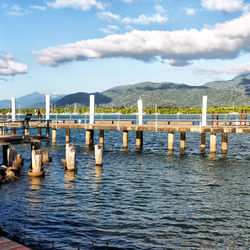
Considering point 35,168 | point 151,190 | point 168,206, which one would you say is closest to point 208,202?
point 168,206

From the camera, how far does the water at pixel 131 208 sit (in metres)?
12.8

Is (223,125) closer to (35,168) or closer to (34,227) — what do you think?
(35,168)

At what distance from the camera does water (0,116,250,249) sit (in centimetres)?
1284

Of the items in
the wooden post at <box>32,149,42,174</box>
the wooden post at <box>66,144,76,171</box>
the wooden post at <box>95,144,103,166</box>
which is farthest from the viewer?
the wooden post at <box>95,144,103,166</box>

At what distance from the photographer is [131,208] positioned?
54.1 feet

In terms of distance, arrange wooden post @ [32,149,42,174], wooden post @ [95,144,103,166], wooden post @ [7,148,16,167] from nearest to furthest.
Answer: wooden post @ [32,149,42,174] < wooden post @ [7,148,16,167] < wooden post @ [95,144,103,166]

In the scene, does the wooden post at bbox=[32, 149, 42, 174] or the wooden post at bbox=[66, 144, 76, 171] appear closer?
the wooden post at bbox=[32, 149, 42, 174]

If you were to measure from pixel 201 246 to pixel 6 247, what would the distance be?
24.0ft

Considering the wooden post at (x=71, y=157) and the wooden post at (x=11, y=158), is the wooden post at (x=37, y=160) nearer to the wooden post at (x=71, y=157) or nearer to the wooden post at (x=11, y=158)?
the wooden post at (x=71, y=157)

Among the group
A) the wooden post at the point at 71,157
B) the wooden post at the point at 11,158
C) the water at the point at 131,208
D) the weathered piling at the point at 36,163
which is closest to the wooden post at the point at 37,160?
the weathered piling at the point at 36,163

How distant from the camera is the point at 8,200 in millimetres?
17594

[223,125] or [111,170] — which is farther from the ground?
[223,125]

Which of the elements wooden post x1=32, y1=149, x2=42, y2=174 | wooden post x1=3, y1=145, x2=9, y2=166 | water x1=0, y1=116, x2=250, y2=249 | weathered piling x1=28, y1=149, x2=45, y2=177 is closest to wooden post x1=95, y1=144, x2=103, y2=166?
water x1=0, y1=116, x2=250, y2=249

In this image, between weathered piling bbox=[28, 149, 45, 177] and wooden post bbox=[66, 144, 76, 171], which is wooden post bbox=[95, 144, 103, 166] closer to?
wooden post bbox=[66, 144, 76, 171]
